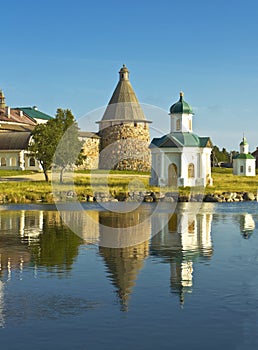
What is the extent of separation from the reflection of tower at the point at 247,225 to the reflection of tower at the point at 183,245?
1367mm

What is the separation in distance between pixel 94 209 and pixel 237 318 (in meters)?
24.5

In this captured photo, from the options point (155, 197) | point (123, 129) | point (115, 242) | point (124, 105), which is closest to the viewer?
point (115, 242)

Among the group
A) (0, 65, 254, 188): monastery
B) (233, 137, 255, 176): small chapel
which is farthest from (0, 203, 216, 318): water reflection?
(233, 137, 255, 176): small chapel

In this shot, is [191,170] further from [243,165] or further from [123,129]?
[243,165]

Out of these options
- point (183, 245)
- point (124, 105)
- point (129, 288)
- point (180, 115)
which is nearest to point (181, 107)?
point (180, 115)

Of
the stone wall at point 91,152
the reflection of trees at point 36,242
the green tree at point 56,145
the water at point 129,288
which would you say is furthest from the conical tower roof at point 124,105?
the water at point 129,288

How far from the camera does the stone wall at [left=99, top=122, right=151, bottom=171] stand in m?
70.1

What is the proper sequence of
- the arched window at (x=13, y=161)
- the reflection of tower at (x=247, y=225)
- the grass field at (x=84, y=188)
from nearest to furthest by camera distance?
the reflection of tower at (x=247, y=225) → the grass field at (x=84, y=188) → the arched window at (x=13, y=161)

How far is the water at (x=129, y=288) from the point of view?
35.6ft

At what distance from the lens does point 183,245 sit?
2077 centimetres

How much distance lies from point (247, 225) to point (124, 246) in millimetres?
8602

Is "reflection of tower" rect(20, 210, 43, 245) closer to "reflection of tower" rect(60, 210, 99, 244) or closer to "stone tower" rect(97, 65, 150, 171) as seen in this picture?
"reflection of tower" rect(60, 210, 99, 244)

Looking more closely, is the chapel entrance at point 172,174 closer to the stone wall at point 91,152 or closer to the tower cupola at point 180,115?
the tower cupola at point 180,115

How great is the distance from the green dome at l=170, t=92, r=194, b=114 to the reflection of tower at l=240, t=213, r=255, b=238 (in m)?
17.6
